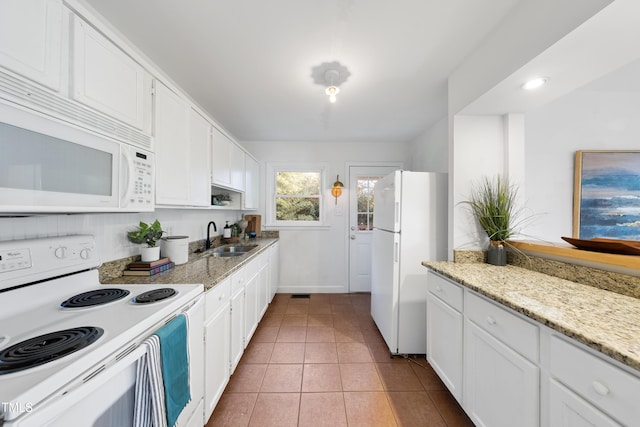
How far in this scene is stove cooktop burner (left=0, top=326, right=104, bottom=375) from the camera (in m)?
0.63

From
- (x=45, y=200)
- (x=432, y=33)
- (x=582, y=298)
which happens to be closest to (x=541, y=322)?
(x=582, y=298)

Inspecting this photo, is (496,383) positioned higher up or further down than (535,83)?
further down

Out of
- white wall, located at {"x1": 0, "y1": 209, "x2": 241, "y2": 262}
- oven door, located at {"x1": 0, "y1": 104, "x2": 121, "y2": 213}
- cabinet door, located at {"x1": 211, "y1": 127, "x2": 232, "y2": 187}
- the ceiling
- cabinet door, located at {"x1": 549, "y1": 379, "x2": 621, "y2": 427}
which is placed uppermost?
the ceiling

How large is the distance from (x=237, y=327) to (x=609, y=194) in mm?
3483

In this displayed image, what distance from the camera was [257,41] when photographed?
1.59 metres

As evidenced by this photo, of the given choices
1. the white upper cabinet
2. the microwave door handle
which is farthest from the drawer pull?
the white upper cabinet

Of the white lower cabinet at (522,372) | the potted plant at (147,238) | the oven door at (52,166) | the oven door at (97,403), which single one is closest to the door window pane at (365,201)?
the white lower cabinet at (522,372)

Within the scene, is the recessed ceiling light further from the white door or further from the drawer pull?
the white door

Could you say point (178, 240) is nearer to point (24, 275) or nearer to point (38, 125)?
point (24, 275)

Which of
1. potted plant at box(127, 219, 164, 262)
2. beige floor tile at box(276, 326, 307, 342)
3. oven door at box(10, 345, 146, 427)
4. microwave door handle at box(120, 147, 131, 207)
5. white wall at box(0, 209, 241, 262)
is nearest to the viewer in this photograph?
oven door at box(10, 345, 146, 427)

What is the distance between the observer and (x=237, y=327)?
1890 mm

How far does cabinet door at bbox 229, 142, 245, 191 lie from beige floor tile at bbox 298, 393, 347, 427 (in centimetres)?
213

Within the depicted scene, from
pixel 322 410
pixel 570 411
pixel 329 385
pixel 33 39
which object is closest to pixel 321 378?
pixel 329 385

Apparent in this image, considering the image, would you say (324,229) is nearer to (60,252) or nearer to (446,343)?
(446,343)
